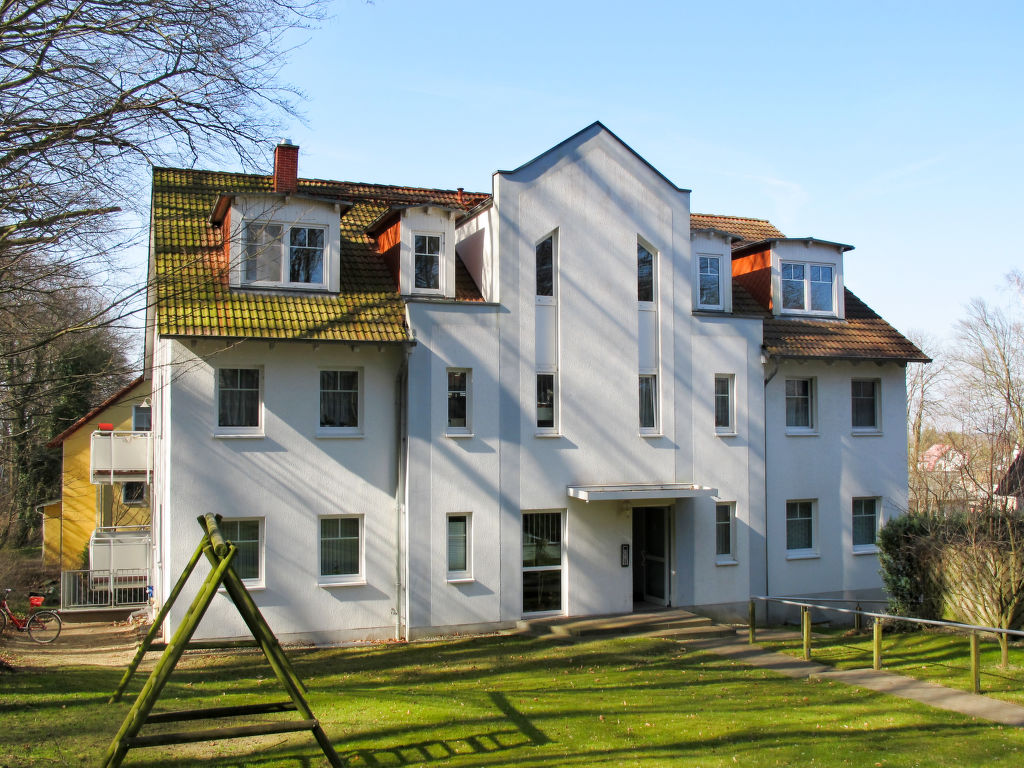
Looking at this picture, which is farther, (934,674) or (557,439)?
(557,439)

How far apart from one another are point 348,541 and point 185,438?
3913 mm

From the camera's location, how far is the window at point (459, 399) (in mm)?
18844

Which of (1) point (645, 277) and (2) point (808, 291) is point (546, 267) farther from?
(2) point (808, 291)

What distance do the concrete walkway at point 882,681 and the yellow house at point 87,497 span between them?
872 inches

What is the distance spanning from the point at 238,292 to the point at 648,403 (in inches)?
375

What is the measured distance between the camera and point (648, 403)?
67.6 ft

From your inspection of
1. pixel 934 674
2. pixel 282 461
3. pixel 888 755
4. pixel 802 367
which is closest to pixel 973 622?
pixel 934 674

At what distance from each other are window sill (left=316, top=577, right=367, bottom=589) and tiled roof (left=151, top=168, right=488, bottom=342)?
4.97 meters

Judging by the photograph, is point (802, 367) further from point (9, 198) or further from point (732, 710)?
point (9, 198)

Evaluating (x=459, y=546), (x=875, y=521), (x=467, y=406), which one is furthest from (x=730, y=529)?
(x=467, y=406)

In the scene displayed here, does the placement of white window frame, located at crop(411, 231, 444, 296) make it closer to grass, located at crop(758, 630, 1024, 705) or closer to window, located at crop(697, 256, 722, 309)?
window, located at crop(697, 256, 722, 309)

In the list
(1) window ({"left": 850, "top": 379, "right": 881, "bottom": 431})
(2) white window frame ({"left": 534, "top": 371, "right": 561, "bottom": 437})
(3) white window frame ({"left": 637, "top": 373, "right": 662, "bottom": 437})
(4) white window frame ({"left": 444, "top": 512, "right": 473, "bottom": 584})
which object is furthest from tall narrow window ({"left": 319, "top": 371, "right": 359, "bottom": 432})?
(1) window ({"left": 850, "top": 379, "right": 881, "bottom": 431})

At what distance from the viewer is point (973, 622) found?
17.7 m

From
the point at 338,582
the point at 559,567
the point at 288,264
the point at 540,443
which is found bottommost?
the point at 338,582
